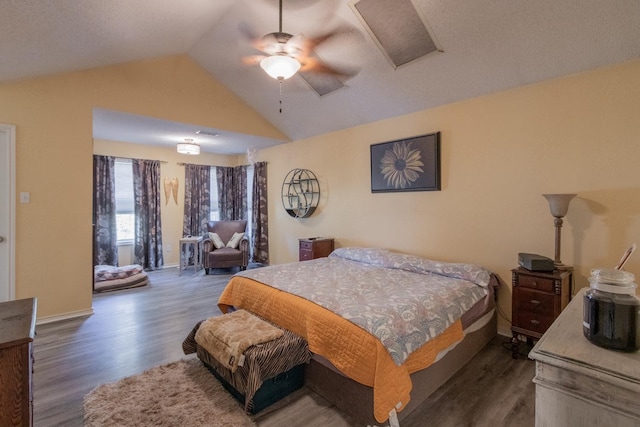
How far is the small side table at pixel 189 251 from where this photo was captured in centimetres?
559

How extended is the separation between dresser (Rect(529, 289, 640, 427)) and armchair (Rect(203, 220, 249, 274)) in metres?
5.18

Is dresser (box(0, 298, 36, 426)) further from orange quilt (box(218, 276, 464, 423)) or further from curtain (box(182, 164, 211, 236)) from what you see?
curtain (box(182, 164, 211, 236))

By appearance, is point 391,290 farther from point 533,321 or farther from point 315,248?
point 315,248

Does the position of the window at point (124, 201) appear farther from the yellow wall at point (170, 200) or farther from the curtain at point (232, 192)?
the curtain at point (232, 192)

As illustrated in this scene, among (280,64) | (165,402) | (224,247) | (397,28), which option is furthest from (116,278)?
(397,28)

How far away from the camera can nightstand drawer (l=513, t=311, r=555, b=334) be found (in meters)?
2.37

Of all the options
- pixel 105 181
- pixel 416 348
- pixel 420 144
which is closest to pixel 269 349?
pixel 416 348

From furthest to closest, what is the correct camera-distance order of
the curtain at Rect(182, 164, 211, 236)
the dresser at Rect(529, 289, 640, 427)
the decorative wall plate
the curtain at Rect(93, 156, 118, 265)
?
the curtain at Rect(182, 164, 211, 236), the curtain at Rect(93, 156, 118, 265), the decorative wall plate, the dresser at Rect(529, 289, 640, 427)

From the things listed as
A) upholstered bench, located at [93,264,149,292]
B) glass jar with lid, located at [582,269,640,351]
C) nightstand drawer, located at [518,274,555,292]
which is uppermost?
Result: glass jar with lid, located at [582,269,640,351]

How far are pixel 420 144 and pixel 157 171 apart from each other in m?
4.95

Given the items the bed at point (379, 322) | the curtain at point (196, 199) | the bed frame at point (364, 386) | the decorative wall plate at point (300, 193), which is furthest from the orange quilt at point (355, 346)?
the curtain at point (196, 199)

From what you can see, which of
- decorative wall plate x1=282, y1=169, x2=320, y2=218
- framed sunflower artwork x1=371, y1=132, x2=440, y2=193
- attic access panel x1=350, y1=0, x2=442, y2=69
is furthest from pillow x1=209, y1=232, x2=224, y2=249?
attic access panel x1=350, y1=0, x2=442, y2=69

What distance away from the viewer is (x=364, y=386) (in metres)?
1.71

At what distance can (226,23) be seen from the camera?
3.23 meters
